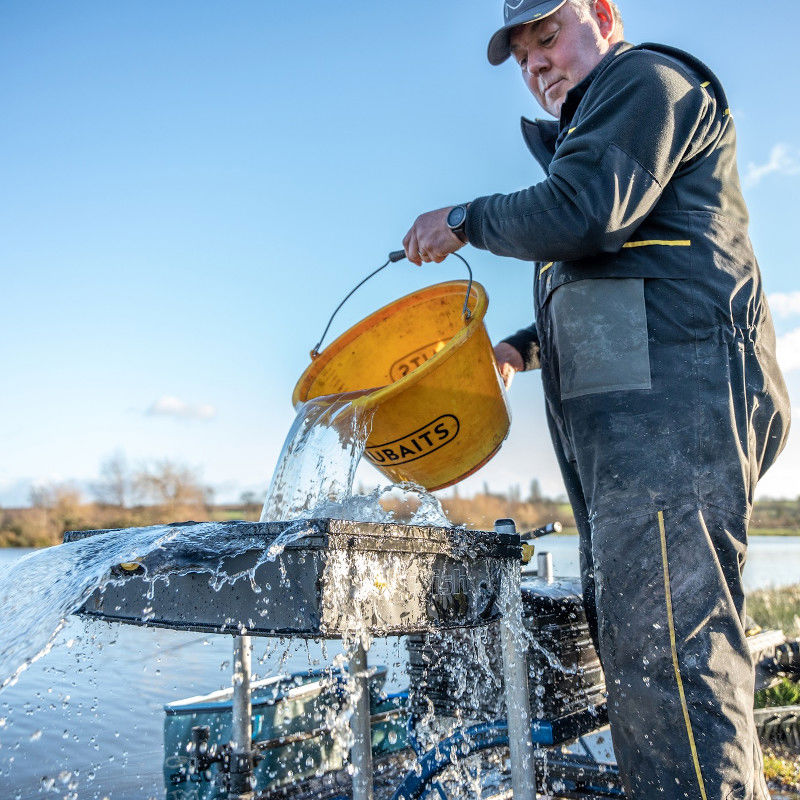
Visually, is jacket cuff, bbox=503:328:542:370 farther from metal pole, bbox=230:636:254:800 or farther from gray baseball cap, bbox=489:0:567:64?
metal pole, bbox=230:636:254:800

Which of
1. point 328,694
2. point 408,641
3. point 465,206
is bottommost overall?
point 328,694

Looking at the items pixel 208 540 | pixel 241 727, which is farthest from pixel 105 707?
pixel 208 540

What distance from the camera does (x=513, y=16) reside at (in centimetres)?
198

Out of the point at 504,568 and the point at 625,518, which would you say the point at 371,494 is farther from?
the point at 625,518

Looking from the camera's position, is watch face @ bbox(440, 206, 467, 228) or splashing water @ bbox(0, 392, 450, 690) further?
watch face @ bbox(440, 206, 467, 228)

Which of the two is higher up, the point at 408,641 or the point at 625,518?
the point at 625,518

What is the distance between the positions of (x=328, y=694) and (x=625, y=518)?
7.86ft

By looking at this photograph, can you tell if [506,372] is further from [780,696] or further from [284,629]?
[780,696]

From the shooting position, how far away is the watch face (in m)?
1.81

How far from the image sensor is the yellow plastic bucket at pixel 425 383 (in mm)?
2082

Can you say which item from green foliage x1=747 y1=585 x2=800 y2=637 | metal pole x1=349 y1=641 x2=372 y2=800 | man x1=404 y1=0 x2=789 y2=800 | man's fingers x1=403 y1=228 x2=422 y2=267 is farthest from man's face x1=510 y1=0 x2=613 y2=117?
green foliage x1=747 y1=585 x2=800 y2=637

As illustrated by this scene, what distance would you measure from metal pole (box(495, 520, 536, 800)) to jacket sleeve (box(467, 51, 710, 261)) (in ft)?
2.65

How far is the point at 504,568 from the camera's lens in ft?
5.78

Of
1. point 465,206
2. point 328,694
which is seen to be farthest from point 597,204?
point 328,694
